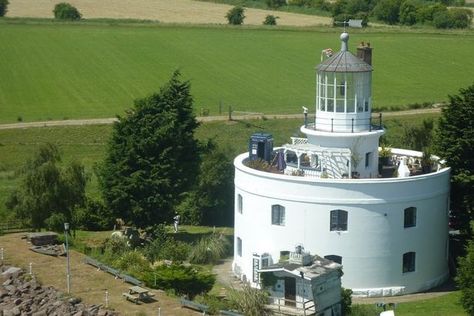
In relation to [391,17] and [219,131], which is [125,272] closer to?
[219,131]

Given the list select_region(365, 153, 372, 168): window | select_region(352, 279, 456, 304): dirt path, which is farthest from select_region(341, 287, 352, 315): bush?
select_region(365, 153, 372, 168): window

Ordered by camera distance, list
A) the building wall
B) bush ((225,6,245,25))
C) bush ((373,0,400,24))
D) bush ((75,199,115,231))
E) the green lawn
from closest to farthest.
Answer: the green lawn
the building wall
bush ((75,199,115,231))
bush ((225,6,245,25))
bush ((373,0,400,24))

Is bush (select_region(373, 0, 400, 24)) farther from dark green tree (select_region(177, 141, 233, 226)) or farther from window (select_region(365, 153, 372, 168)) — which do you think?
window (select_region(365, 153, 372, 168))

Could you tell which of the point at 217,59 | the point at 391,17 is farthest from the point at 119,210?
the point at 391,17

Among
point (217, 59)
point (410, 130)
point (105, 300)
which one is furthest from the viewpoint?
point (217, 59)

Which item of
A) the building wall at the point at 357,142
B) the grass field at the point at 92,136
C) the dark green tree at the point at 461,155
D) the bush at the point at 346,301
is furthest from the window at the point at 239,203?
the grass field at the point at 92,136

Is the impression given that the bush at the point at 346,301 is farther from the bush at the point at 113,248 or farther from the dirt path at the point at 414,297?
the bush at the point at 113,248
